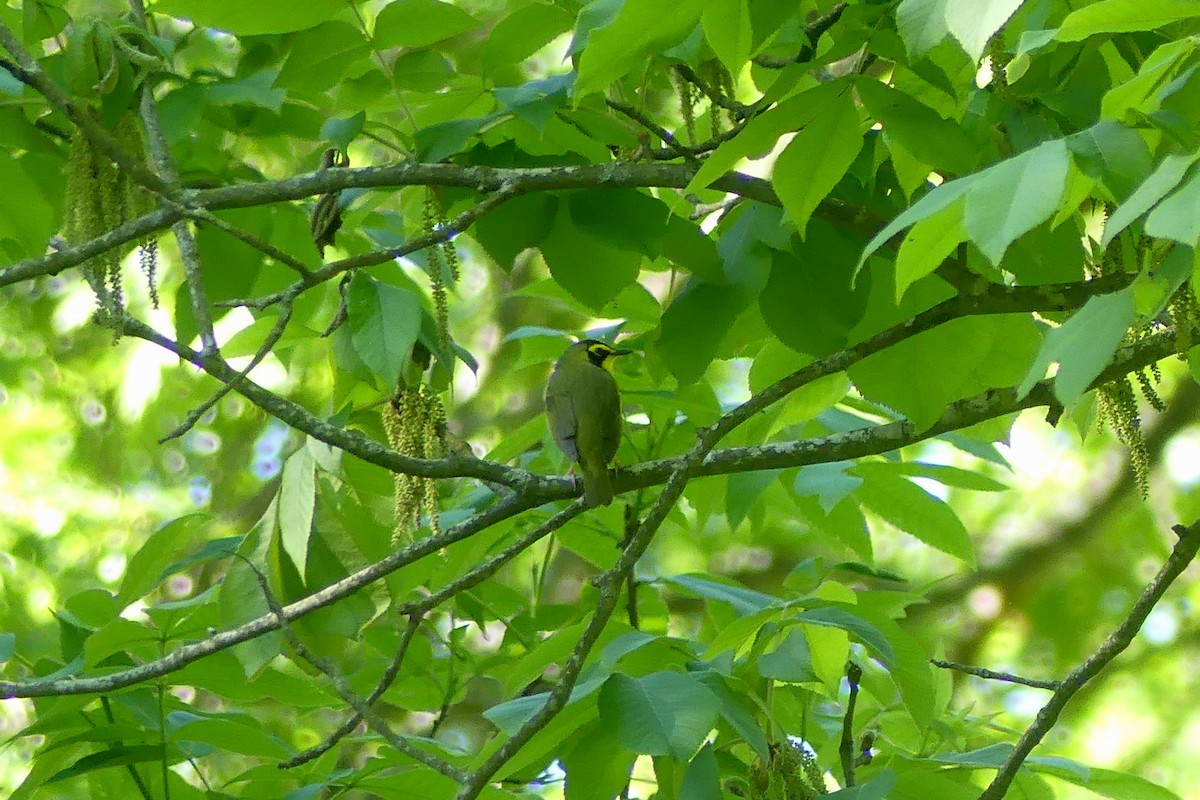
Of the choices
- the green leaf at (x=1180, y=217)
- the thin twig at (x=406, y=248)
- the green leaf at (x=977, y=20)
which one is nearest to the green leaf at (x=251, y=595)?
the thin twig at (x=406, y=248)

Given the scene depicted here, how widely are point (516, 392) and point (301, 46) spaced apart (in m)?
7.53

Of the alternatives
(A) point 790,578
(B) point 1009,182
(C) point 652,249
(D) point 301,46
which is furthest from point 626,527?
(B) point 1009,182

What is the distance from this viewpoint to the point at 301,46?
3.11 metres

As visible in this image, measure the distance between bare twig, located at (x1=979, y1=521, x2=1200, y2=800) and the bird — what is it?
4.03ft

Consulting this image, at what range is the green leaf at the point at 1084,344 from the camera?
1674mm

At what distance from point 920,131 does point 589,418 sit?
Answer: 6.95ft

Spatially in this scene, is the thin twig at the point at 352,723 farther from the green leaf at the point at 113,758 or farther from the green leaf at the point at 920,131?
the green leaf at the point at 920,131

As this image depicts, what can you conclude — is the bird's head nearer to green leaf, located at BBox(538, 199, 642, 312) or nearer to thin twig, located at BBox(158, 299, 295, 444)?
green leaf, located at BBox(538, 199, 642, 312)

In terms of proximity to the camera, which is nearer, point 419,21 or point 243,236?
point 243,236

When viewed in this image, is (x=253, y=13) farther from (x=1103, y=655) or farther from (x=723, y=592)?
(x=1103, y=655)

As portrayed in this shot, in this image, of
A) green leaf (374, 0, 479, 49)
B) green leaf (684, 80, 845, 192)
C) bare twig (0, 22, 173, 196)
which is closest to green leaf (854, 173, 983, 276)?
green leaf (684, 80, 845, 192)

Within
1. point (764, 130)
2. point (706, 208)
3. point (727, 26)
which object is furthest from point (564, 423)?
point (727, 26)

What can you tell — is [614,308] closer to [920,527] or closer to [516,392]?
[920,527]

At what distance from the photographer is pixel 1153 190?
1.63 m
